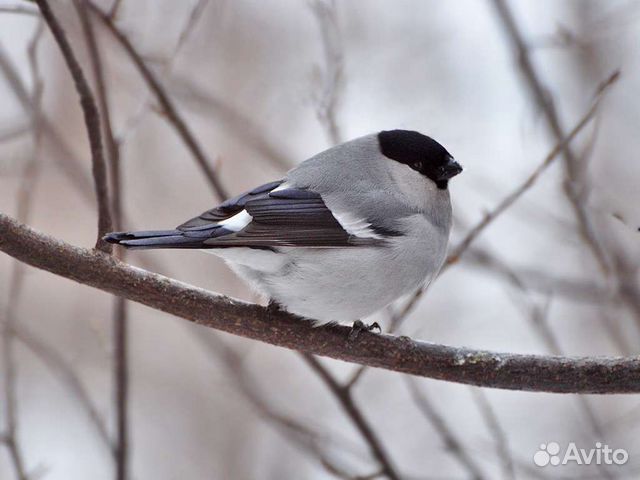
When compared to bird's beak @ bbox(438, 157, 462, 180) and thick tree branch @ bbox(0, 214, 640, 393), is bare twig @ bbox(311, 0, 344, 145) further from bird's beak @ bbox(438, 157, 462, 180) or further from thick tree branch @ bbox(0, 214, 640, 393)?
thick tree branch @ bbox(0, 214, 640, 393)

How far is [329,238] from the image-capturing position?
255cm

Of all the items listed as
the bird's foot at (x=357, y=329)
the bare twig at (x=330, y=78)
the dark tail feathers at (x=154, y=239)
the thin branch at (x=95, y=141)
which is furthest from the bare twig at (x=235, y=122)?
the thin branch at (x=95, y=141)

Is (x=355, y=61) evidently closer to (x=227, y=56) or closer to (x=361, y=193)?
(x=227, y=56)

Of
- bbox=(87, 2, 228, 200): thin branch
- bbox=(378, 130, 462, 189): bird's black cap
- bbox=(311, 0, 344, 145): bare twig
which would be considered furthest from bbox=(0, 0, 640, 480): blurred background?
bbox=(87, 2, 228, 200): thin branch

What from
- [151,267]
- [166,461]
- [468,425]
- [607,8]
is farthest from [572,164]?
[166,461]

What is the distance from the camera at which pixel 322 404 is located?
5402mm

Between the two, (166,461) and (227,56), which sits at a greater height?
(227,56)

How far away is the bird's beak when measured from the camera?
2975 mm

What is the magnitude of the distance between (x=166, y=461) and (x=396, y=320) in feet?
11.1

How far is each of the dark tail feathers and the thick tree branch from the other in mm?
103

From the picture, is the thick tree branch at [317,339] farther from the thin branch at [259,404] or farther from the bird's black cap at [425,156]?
the bird's black cap at [425,156]

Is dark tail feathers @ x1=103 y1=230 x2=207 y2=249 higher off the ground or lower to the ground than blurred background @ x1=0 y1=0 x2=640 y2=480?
lower

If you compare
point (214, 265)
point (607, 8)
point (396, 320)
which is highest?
point (607, 8)

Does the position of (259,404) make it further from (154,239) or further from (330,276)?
(154,239)
